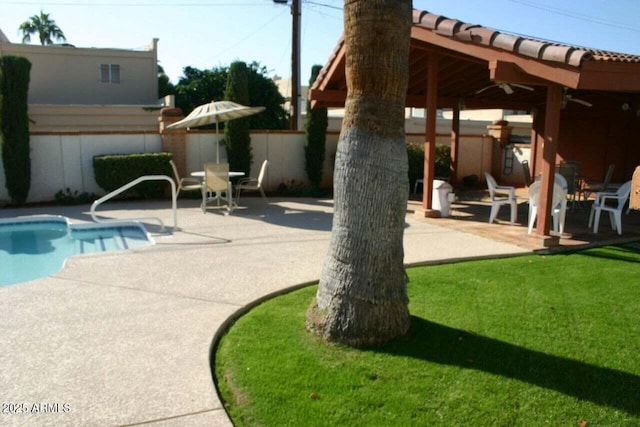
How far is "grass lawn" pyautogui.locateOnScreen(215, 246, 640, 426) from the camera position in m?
3.42

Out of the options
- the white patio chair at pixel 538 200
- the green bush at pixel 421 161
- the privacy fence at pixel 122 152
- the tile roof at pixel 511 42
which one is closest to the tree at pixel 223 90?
the privacy fence at pixel 122 152

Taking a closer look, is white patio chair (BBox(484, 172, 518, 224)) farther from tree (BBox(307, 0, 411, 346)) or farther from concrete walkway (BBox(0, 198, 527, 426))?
tree (BBox(307, 0, 411, 346))

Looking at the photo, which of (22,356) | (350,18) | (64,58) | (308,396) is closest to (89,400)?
(22,356)

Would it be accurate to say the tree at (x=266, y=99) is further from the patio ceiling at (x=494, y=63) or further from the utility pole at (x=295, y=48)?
the patio ceiling at (x=494, y=63)

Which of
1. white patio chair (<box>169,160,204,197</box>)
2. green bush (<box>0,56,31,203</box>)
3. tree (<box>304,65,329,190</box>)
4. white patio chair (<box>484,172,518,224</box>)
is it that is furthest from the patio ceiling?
green bush (<box>0,56,31,203</box>)

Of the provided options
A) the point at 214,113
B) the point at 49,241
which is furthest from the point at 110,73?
the point at 49,241

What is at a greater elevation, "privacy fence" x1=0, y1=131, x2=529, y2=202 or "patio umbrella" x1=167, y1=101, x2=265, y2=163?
"patio umbrella" x1=167, y1=101, x2=265, y2=163

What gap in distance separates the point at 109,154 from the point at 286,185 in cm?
465

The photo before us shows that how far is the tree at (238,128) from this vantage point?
1366cm

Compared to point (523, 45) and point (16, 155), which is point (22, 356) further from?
point (16, 155)

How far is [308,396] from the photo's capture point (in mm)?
3568

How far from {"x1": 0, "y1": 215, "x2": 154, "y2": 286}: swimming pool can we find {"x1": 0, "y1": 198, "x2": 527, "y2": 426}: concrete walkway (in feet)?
1.90

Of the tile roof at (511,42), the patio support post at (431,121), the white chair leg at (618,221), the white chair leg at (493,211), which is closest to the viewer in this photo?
the tile roof at (511,42)

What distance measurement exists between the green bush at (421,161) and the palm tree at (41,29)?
142 ft
